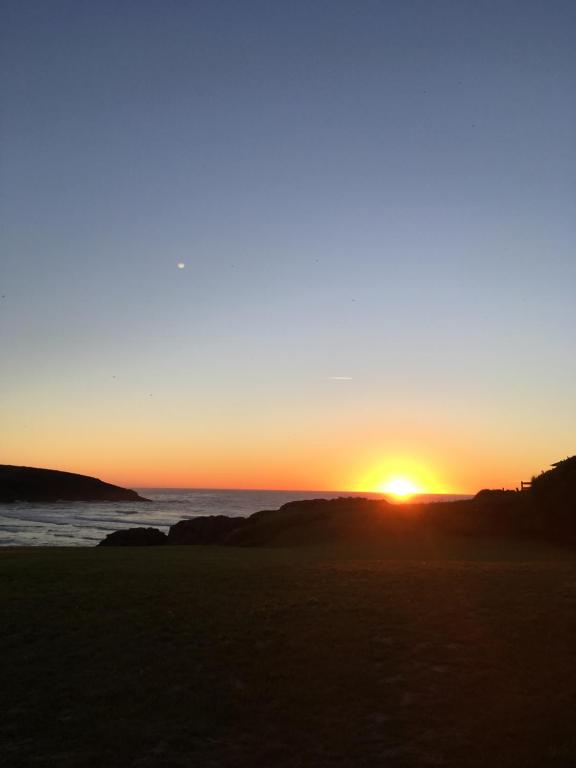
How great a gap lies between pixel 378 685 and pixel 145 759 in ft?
14.1

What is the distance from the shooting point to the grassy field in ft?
32.4

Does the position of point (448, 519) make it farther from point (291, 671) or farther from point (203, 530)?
point (291, 671)

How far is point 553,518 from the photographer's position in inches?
1580

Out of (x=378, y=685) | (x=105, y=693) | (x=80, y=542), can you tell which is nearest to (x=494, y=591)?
(x=378, y=685)

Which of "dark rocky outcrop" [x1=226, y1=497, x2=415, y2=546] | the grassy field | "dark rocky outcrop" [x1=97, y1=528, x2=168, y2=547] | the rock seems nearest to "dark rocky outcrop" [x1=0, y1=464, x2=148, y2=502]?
the rock

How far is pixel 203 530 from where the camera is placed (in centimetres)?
5338

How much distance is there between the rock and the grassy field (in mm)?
31549

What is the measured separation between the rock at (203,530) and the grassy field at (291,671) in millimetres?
31549

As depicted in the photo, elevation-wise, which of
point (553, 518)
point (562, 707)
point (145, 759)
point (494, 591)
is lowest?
point (145, 759)

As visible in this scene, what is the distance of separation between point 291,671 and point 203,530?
4168 cm

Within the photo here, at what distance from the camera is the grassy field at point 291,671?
9867mm

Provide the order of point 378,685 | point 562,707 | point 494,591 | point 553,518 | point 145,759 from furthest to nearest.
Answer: point 553,518 < point 494,591 < point 378,685 < point 562,707 < point 145,759

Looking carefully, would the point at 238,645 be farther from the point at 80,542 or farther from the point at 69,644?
the point at 80,542

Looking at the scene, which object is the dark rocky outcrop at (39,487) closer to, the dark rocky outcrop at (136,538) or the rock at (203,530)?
the rock at (203,530)
